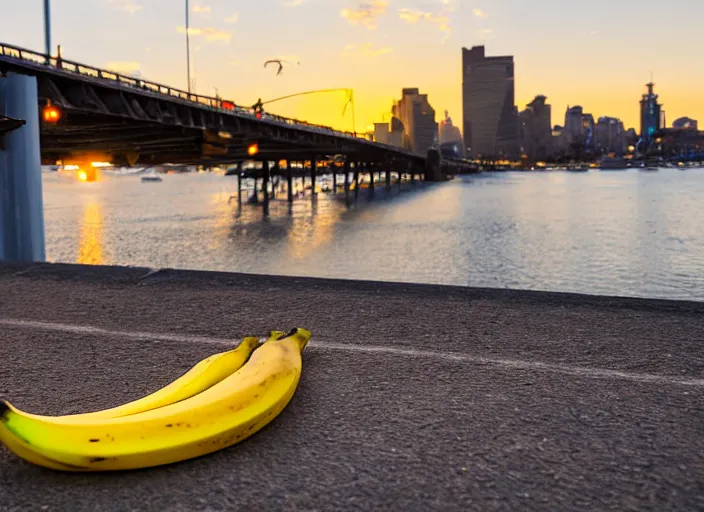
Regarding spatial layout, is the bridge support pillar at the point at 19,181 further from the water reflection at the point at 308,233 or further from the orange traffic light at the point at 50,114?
the water reflection at the point at 308,233

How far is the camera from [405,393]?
5406 mm

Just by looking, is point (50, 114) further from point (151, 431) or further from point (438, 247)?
point (438, 247)

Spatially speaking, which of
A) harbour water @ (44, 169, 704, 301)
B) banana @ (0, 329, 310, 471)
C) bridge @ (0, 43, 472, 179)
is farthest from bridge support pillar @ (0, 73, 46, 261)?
harbour water @ (44, 169, 704, 301)

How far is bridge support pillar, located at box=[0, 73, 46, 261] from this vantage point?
17750 mm

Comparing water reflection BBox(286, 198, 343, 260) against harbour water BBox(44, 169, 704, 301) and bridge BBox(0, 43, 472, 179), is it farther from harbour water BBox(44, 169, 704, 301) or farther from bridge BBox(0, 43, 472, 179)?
bridge BBox(0, 43, 472, 179)

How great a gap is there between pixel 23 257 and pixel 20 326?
37.3 feet

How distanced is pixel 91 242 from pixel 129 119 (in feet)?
67.3

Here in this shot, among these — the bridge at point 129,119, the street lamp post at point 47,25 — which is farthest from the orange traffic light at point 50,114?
the street lamp post at point 47,25

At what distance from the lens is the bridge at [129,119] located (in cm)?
2703

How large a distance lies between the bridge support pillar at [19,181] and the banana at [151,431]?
15.4 metres

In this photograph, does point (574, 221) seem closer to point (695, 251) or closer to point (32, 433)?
point (695, 251)

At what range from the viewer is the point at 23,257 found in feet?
59.6

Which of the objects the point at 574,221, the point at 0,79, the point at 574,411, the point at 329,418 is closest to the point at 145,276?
the point at 329,418

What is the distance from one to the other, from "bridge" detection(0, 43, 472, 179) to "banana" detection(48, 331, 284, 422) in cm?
2053
